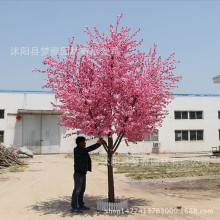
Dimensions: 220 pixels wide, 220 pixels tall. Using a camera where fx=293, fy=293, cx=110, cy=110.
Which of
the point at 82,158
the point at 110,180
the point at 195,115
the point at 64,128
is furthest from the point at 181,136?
the point at 82,158

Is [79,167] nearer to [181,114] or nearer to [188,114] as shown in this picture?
[181,114]

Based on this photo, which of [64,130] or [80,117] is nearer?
[80,117]

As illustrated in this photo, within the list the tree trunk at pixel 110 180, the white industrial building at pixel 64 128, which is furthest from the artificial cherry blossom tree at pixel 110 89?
the white industrial building at pixel 64 128

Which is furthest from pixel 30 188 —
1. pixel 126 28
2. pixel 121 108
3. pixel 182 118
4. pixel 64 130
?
pixel 182 118

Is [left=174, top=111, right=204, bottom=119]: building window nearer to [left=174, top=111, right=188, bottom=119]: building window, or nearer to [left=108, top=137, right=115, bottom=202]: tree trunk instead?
[left=174, top=111, right=188, bottom=119]: building window

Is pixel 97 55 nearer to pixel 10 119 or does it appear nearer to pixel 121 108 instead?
pixel 121 108

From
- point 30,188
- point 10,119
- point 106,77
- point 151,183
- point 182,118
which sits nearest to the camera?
point 106,77

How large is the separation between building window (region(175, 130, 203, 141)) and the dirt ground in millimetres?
24763

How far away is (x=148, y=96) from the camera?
811cm

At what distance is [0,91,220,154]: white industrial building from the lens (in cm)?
3467

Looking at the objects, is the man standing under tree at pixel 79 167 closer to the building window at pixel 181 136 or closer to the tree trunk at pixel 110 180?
the tree trunk at pixel 110 180

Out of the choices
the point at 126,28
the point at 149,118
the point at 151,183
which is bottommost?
the point at 151,183

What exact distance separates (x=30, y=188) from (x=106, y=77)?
6330 mm

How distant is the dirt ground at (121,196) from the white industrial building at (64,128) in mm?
21169
